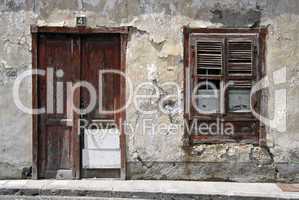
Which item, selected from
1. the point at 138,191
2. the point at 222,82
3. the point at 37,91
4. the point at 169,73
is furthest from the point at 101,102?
the point at 222,82

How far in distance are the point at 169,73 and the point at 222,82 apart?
0.90 m

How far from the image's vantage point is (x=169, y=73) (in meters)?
8.60

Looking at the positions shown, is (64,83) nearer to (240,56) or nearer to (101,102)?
(101,102)

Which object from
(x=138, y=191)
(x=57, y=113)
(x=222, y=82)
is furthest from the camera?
(x=57, y=113)

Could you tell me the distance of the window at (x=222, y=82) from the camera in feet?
28.1

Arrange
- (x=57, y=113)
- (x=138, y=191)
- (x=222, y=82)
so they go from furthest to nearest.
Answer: (x=57, y=113) → (x=222, y=82) → (x=138, y=191)

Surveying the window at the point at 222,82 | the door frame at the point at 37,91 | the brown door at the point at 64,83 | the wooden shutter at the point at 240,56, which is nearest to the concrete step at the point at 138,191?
the door frame at the point at 37,91

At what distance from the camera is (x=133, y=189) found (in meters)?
7.92

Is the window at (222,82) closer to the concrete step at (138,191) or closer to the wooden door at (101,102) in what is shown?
the concrete step at (138,191)

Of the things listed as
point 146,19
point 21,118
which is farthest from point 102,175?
point 146,19

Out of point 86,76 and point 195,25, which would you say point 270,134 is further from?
point 86,76

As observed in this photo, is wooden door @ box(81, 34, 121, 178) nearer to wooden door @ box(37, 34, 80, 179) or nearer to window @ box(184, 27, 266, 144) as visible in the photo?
wooden door @ box(37, 34, 80, 179)

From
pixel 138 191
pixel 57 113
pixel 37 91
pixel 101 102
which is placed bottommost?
pixel 138 191

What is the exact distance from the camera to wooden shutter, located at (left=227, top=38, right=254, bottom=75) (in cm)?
856
